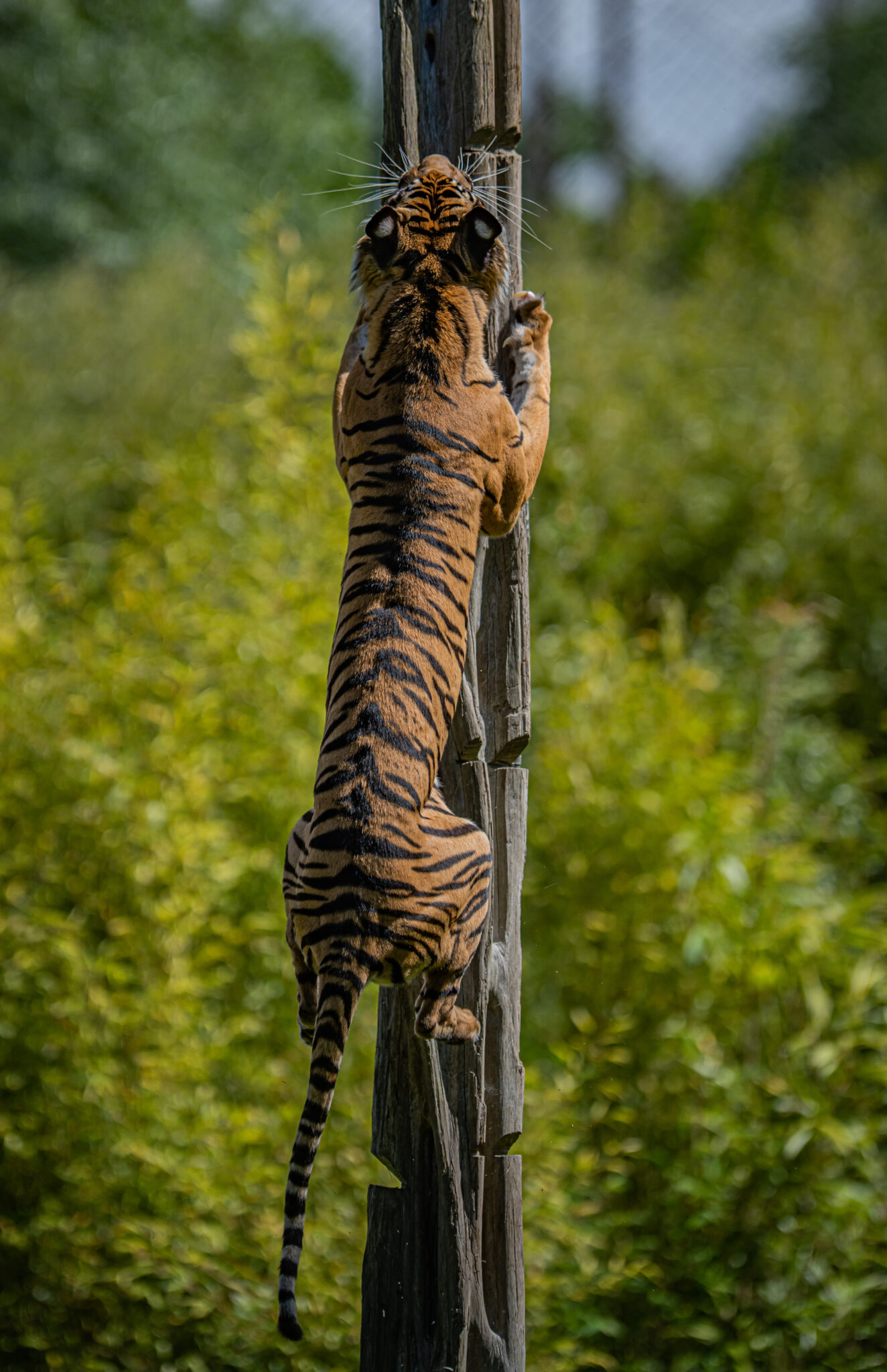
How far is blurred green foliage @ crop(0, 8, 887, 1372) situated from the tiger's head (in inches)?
61.0

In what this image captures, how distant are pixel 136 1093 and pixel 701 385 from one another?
465 centimetres

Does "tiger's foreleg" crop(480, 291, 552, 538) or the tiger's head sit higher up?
the tiger's head

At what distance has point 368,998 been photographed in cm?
268

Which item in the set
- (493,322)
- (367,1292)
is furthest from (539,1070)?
(493,322)

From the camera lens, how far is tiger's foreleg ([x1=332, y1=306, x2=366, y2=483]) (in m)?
1.57

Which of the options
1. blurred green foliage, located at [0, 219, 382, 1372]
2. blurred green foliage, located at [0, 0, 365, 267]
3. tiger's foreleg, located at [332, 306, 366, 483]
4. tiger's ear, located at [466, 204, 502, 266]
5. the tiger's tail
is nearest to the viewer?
the tiger's tail

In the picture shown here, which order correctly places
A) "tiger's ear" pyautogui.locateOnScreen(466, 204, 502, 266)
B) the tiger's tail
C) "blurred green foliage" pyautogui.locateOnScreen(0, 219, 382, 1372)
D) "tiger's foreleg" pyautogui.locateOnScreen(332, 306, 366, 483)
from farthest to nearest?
"blurred green foliage" pyautogui.locateOnScreen(0, 219, 382, 1372)
"tiger's foreleg" pyautogui.locateOnScreen(332, 306, 366, 483)
"tiger's ear" pyautogui.locateOnScreen(466, 204, 502, 266)
the tiger's tail

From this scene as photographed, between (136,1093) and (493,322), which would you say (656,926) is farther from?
(493,322)

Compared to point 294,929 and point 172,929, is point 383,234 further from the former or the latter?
point 172,929

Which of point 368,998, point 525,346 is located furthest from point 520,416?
point 368,998

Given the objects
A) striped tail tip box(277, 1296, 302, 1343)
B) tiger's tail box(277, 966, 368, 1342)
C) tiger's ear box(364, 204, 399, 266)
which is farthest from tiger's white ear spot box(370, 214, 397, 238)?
striped tail tip box(277, 1296, 302, 1343)

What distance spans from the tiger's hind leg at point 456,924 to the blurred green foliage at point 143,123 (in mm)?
8376

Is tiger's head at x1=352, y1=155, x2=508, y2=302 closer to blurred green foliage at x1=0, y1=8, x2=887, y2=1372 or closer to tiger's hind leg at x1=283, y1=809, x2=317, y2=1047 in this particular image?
tiger's hind leg at x1=283, y1=809, x2=317, y2=1047

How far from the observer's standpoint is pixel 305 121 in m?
10.4
